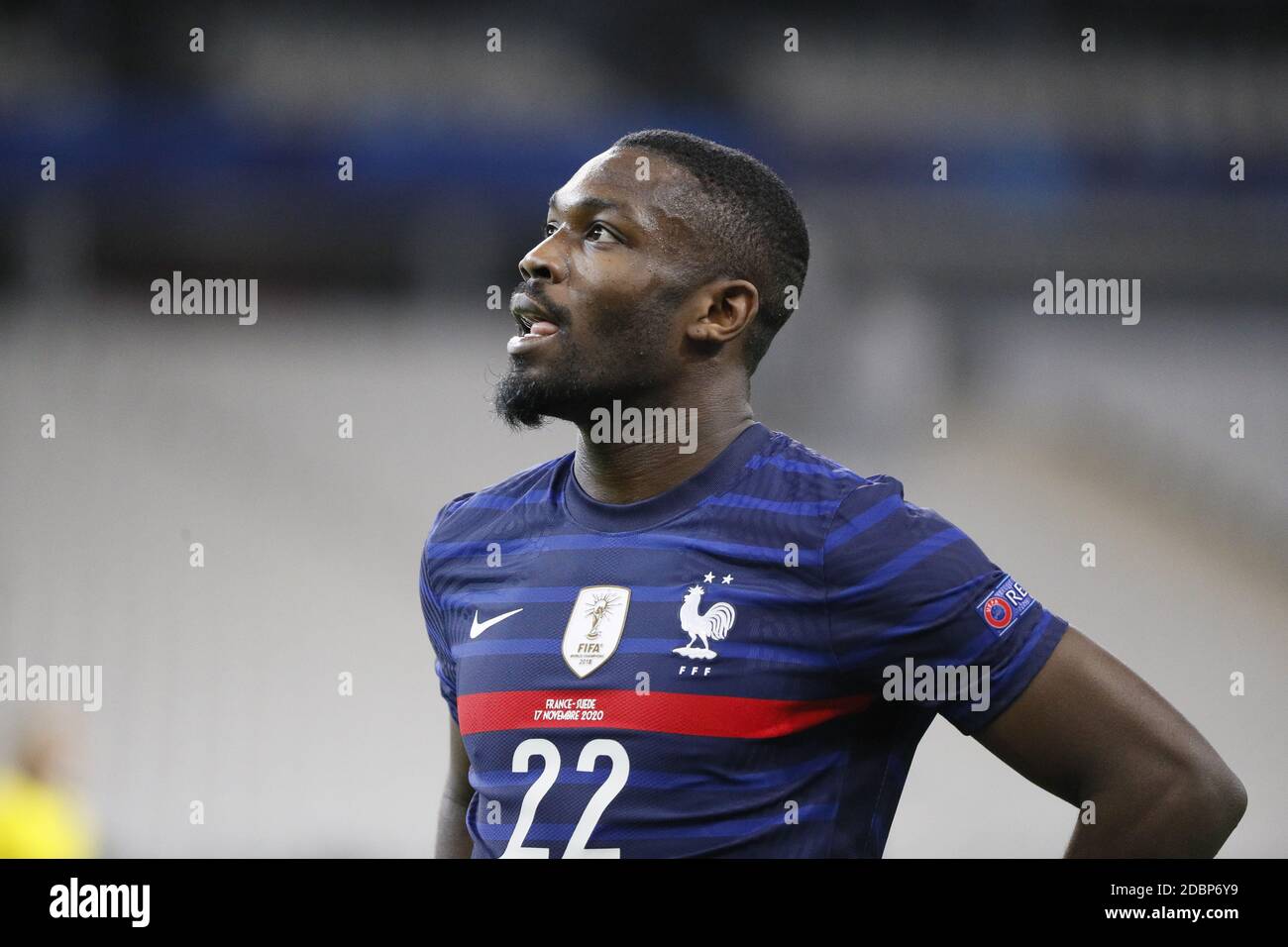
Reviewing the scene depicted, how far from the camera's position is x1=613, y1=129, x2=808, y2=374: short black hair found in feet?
7.39

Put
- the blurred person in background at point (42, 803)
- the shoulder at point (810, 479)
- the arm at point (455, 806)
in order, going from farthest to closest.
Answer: the blurred person in background at point (42, 803), the arm at point (455, 806), the shoulder at point (810, 479)

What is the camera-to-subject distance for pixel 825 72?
7.28 meters

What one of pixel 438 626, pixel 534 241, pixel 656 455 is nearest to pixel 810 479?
pixel 656 455

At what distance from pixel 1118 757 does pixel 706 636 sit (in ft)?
1.94

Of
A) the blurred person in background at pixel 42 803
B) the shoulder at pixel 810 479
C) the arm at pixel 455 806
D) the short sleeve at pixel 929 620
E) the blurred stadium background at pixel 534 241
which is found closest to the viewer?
the short sleeve at pixel 929 620

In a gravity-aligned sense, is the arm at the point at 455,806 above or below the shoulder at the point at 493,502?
below

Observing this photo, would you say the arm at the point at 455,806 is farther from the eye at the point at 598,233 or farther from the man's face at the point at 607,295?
the eye at the point at 598,233

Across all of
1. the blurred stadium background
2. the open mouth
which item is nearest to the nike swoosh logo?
the open mouth

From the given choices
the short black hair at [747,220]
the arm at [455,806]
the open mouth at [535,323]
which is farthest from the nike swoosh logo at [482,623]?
the short black hair at [747,220]

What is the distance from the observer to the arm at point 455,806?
2.39 meters

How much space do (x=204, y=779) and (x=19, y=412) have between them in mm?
2299

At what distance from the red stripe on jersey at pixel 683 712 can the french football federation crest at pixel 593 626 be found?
0.16ft

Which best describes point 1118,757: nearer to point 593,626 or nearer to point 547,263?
point 593,626
